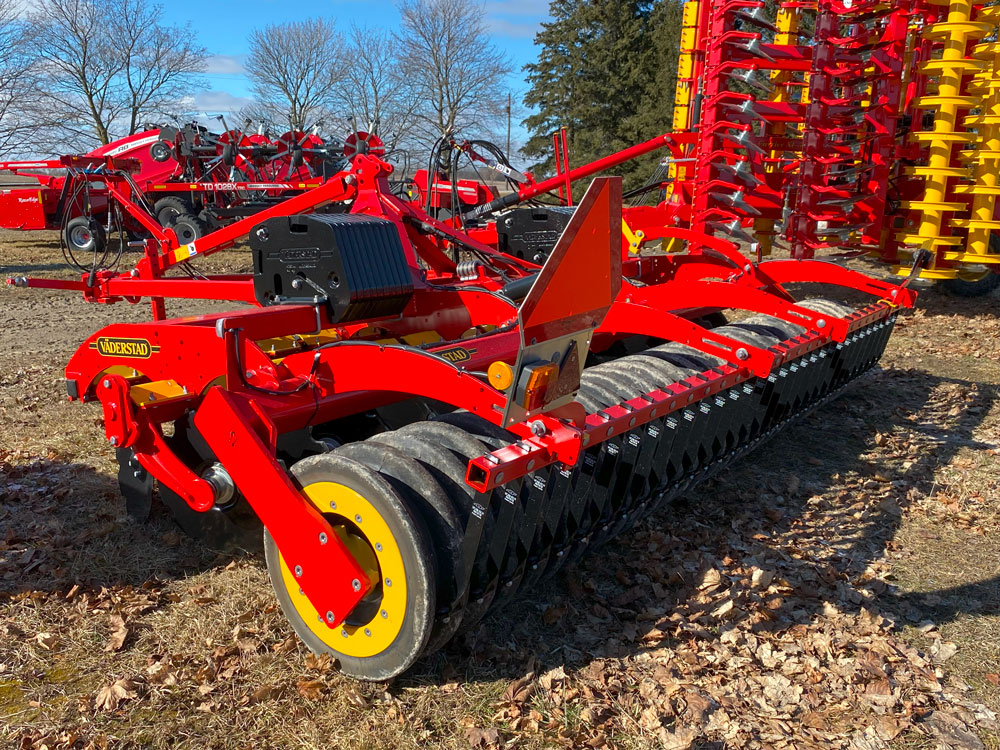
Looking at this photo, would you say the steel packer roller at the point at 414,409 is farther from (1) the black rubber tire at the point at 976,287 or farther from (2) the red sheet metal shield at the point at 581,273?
(1) the black rubber tire at the point at 976,287

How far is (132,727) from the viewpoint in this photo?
9.41ft

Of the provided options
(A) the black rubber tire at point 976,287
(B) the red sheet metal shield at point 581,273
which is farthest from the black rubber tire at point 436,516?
(A) the black rubber tire at point 976,287

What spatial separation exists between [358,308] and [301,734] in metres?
2.14

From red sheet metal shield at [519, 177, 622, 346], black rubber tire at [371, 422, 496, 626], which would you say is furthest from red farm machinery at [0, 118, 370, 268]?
red sheet metal shield at [519, 177, 622, 346]

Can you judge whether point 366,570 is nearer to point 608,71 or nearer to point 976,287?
point 976,287

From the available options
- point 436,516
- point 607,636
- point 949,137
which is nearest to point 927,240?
point 949,137

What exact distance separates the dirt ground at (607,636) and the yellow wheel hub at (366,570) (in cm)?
19

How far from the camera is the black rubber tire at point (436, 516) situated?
274cm

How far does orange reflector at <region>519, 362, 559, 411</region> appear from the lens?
258 centimetres

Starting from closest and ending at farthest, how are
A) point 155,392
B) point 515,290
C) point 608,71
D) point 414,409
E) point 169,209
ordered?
point 155,392 → point 414,409 → point 515,290 → point 169,209 → point 608,71

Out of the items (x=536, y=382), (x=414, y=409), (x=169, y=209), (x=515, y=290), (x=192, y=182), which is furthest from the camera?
(x=169, y=209)

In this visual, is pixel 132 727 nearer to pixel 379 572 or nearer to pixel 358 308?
pixel 379 572

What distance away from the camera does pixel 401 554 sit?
2.68 meters

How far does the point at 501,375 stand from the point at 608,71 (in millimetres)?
31727
